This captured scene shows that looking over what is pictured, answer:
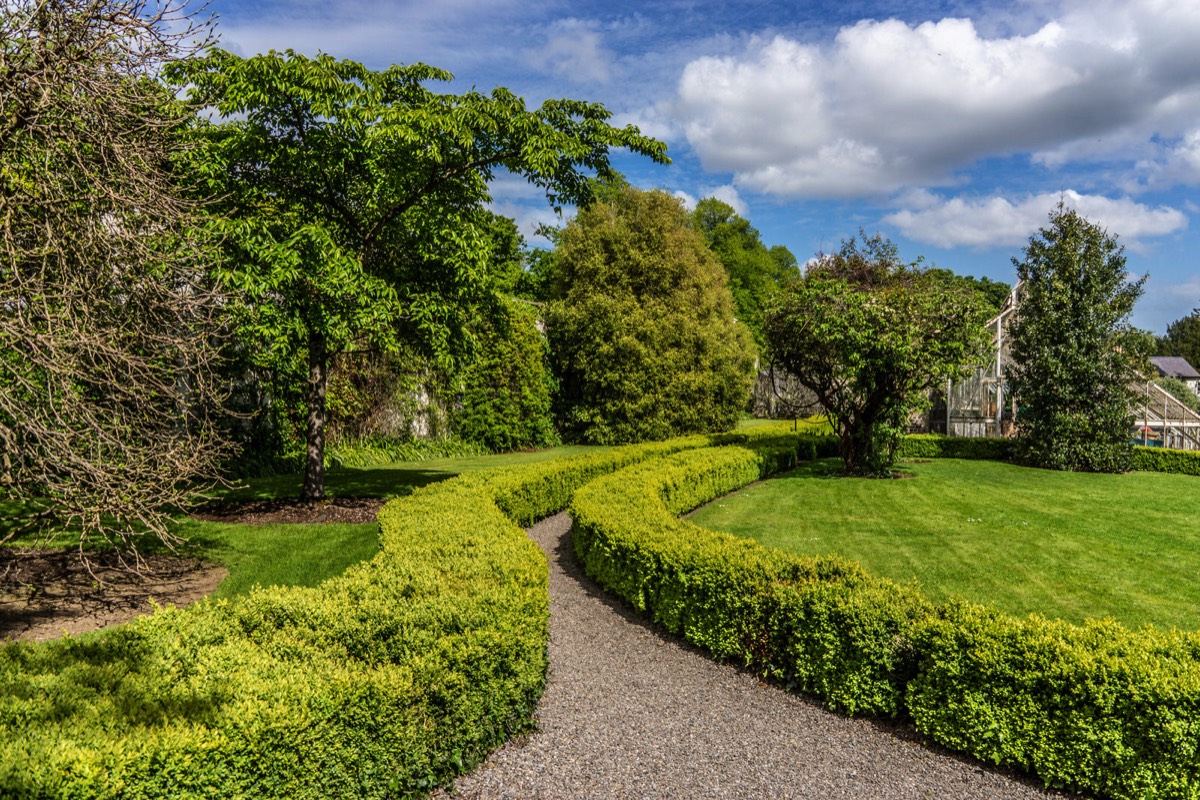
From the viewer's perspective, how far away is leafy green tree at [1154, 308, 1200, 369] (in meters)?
71.2

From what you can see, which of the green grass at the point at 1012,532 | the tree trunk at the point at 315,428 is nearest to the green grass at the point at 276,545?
the tree trunk at the point at 315,428

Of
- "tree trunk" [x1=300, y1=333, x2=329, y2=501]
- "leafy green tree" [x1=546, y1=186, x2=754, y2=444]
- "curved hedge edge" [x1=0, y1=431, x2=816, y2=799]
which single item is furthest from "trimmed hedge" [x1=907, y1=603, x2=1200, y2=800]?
"leafy green tree" [x1=546, y1=186, x2=754, y2=444]

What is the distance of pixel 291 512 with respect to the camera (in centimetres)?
1161

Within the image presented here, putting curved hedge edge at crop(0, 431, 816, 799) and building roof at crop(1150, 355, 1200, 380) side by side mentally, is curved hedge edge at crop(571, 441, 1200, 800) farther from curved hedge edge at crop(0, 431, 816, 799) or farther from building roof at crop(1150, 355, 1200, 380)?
building roof at crop(1150, 355, 1200, 380)

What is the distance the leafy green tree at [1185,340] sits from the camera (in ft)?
234

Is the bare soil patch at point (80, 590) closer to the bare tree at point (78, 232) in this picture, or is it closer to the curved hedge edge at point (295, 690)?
the bare tree at point (78, 232)

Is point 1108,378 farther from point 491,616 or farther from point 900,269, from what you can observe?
point 491,616

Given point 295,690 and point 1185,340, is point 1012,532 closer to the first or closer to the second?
point 295,690

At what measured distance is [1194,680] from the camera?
445 cm

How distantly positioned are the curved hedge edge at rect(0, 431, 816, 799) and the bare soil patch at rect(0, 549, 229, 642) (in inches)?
→ 75.0

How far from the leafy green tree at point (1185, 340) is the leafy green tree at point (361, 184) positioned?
66301 mm

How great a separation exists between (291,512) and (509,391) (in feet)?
35.5

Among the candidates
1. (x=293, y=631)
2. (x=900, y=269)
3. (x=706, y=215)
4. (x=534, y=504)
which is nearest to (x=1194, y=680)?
(x=293, y=631)

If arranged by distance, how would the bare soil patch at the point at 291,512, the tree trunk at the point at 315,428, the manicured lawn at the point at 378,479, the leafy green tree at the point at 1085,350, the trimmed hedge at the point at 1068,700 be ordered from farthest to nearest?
the leafy green tree at the point at 1085,350, the manicured lawn at the point at 378,479, the tree trunk at the point at 315,428, the bare soil patch at the point at 291,512, the trimmed hedge at the point at 1068,700
